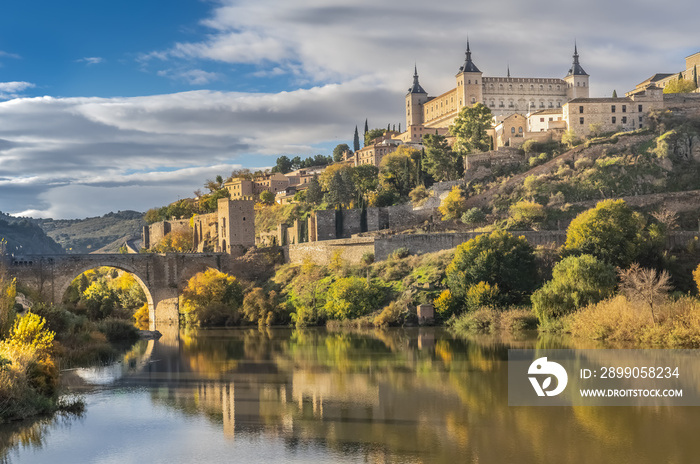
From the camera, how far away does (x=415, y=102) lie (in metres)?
96.0

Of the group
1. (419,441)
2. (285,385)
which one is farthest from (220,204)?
(419,441)

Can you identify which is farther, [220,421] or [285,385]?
[285,385]

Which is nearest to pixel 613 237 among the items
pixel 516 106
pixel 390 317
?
pixel 390 317

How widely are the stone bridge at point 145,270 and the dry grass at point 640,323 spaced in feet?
100

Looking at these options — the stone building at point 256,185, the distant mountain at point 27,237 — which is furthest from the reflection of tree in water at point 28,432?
the distant mountain at point 27,237

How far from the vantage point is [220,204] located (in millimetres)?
61688

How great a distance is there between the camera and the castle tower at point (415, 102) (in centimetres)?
9556

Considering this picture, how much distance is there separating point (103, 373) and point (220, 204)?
35277mm

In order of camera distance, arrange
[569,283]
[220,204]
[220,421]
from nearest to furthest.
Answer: [220,421] < [569,283] < [220,204]

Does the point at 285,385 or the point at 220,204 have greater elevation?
the point at 220,204

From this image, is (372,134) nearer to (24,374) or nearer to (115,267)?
(115,267)

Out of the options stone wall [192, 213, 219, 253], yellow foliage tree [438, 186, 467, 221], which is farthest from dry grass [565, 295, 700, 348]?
stone wall [192, 213, 219, 253]

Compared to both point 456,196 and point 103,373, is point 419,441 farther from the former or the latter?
point 456,196

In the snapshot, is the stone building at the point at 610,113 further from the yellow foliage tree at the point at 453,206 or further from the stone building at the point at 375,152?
the stone building at the point at 375,152
